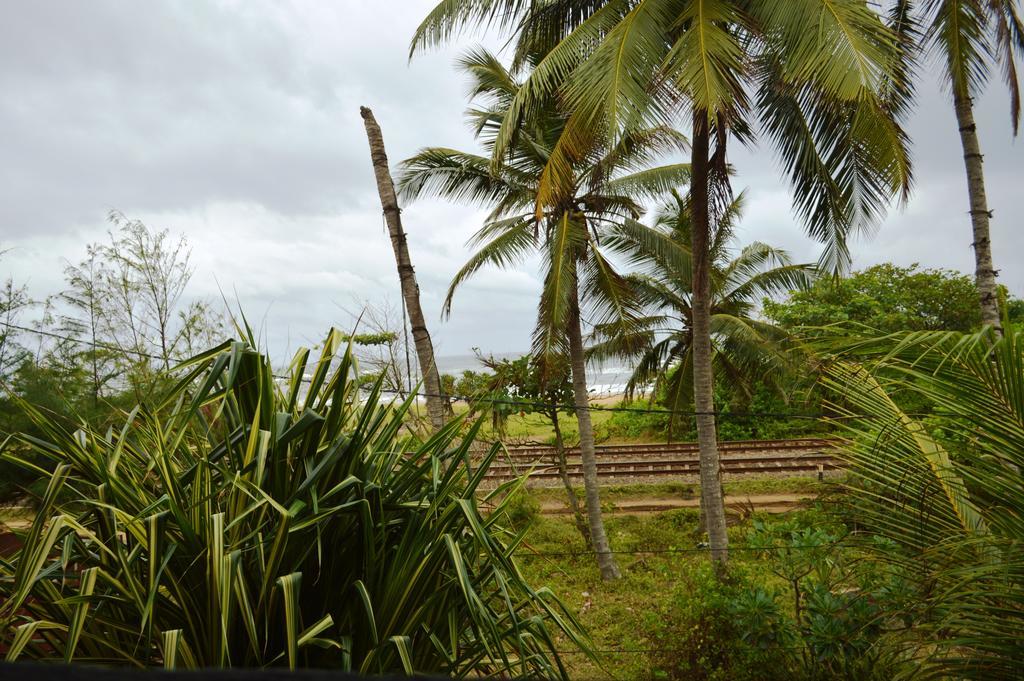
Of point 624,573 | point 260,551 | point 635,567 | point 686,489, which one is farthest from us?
point 686,489

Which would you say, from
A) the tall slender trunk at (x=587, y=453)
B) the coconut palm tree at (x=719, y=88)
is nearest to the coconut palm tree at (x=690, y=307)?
the tall slender trunk at (x=587, y=453)

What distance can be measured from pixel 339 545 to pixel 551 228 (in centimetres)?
921

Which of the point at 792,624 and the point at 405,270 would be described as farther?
the point at 405,270

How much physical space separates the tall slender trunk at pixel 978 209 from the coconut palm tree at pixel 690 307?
4.59m

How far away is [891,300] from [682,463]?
39.3 ft

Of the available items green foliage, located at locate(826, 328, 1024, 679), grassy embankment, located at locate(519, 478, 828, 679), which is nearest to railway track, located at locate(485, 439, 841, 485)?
grassy embankment, located at locate(519, 478, 828, 679)

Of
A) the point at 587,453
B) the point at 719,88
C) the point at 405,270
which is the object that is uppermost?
the point at 719,88

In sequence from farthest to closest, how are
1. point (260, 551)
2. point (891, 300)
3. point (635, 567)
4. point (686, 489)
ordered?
point (891, 300) < point (686, 489) < point (635, 567) < point (260, 551)

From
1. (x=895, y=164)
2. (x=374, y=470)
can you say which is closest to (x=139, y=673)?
(x=374, y=470)

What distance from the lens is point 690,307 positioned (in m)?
15.0

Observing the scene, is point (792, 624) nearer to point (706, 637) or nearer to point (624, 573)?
point (706, 637)

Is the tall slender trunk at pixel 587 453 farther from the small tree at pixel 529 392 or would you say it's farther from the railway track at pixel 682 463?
the railway track at pixel 682 463

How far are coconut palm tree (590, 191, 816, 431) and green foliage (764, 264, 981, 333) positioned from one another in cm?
862

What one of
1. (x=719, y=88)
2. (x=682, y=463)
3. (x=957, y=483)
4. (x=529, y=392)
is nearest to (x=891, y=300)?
(x=682, y=463)
